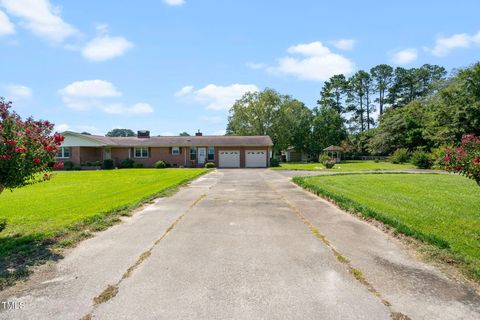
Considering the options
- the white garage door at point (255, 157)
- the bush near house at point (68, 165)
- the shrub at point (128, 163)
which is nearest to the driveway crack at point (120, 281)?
the bush near house at point (68, 165)

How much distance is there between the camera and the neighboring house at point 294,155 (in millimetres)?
61541

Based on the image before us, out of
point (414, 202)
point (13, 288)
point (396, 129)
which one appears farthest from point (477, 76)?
point (13, 288)

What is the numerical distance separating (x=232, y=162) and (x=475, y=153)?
110 feet

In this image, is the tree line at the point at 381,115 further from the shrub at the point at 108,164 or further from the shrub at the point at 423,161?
the shrub at the point at 108,164

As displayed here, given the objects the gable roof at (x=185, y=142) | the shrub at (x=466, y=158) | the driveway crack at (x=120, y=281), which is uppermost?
the gable roof at (x=185, y=142)

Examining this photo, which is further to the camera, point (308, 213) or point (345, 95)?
point (345, 95)

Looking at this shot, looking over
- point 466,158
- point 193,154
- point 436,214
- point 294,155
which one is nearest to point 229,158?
point 193,154

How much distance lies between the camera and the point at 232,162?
132 ft

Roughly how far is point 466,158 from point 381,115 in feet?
208

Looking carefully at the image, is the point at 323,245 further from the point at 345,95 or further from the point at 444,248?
the point at 345,95

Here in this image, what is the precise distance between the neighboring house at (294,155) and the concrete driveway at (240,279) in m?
54.6

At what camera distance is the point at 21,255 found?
551 cm

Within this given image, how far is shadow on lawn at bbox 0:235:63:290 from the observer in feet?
15.2

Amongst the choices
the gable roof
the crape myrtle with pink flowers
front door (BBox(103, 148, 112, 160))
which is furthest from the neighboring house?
the crape myrtle with pink flowers
